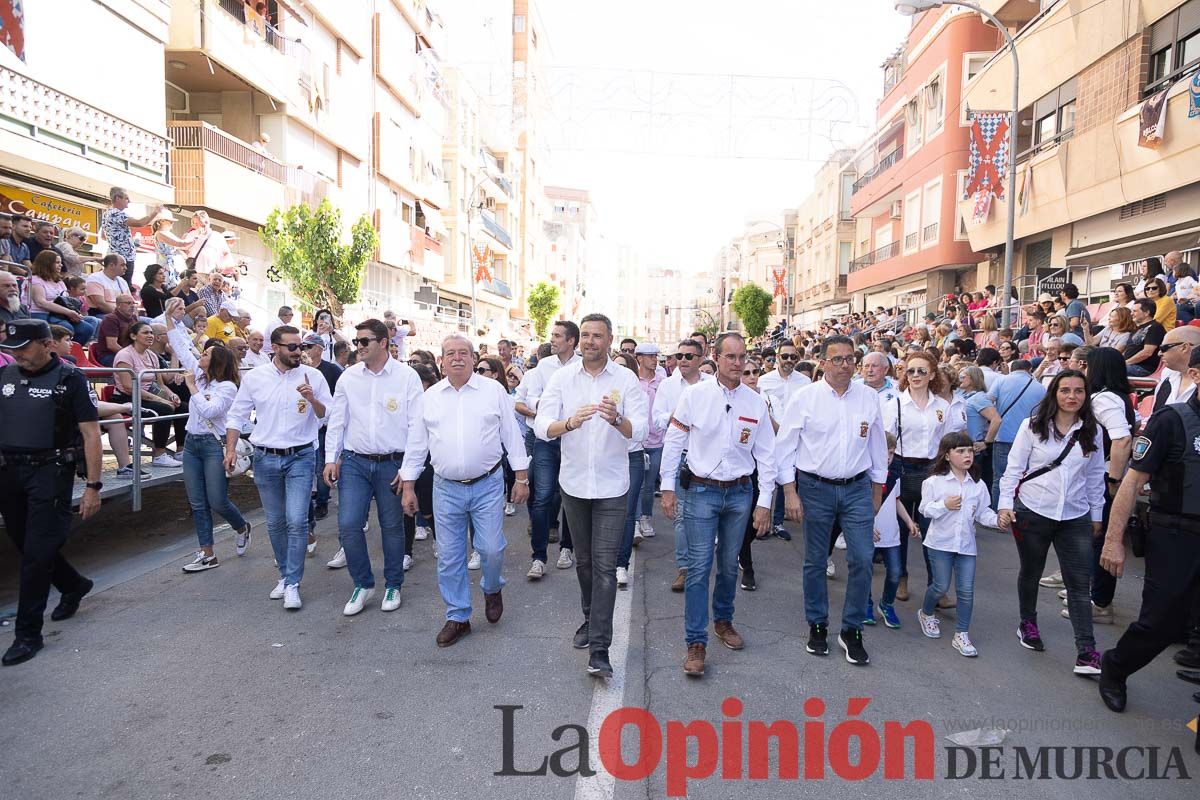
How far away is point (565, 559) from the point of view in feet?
22.6

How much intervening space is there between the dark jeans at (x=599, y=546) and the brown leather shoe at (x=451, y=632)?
98 centimetres

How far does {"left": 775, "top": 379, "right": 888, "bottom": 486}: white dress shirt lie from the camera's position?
4758mm

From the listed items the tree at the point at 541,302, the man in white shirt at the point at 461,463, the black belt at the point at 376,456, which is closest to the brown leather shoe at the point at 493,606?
the man in white shirt at the point at 461,463

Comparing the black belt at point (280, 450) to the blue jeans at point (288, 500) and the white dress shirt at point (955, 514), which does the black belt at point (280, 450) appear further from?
the white dress shirt at point (955, 514)

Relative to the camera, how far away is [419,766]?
135 inches

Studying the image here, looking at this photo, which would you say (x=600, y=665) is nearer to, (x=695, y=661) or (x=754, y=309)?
(x=695, y=661)

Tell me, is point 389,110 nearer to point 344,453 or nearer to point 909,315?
point 909,315

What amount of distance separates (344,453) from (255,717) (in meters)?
2.21

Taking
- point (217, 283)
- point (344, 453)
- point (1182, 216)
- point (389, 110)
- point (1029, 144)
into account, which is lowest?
point (344, 453)

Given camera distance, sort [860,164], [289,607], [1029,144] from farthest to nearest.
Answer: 1. [860,164]
2. [1029,144]
3. [289,607]

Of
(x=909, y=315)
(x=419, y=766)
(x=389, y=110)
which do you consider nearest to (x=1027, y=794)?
(x=419, y=766)

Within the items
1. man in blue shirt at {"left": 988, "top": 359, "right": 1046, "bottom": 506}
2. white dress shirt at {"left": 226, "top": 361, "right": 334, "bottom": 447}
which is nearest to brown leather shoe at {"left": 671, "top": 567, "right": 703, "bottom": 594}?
white dress shirt at {"left": 226, "top": 361, "right": 334, "bottom": 447}

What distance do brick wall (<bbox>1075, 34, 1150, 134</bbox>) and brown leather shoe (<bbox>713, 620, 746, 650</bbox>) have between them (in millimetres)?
16075

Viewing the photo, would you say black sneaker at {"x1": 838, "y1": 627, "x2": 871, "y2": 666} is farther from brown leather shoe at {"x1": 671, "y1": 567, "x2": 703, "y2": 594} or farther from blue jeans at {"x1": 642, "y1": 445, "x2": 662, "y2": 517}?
blue jeans at {"x1": 642, "y1": 445, "x2": 662, "y2": 517}
